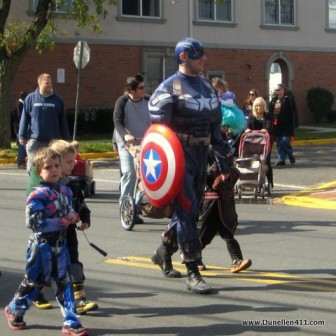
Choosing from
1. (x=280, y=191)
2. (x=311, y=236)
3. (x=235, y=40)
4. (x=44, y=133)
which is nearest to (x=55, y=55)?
(x=235, y=40)

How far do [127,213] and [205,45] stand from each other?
24.0 metres

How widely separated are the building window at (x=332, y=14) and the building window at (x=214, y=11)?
5.52m

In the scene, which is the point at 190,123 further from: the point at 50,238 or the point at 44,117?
the point at 44,117

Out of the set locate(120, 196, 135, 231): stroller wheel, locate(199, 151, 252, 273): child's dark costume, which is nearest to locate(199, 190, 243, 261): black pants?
locate(199, 151, 252, 273): child's dark costume

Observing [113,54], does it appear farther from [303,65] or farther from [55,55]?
[303,65]

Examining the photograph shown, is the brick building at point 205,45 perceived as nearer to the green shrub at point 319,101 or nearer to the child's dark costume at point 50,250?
the green shrub at point 319,101

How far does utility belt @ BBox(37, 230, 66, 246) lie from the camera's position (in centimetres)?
632

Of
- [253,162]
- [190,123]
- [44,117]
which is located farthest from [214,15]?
[190,123]

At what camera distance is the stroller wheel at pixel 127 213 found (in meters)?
11.1

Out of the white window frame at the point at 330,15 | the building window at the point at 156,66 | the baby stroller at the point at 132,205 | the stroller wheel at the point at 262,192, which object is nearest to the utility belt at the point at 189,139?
the baby stroller at the point at 132,205

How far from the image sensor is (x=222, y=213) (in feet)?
27.8

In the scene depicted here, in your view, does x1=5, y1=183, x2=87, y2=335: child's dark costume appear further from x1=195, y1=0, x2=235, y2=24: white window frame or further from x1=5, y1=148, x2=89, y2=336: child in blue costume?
x1=195, y1=0, x2=235, y2=24: white window frame

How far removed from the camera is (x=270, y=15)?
3681cm

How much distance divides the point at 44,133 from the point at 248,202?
4036mm
